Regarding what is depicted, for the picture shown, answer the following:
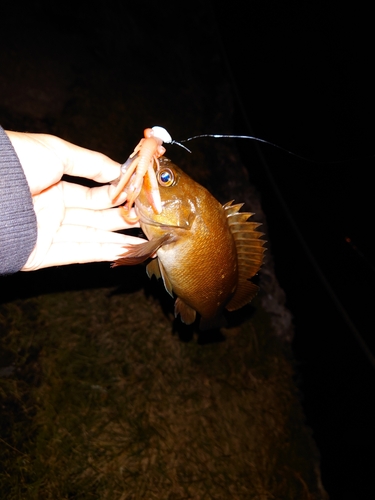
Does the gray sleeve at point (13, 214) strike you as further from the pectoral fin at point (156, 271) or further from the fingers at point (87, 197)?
the pectoral fin at point (156, 271)

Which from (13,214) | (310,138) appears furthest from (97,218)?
(310,138)

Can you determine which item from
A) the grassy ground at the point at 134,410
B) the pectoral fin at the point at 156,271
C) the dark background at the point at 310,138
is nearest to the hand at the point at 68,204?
the pectoral fin at the point at 156,271

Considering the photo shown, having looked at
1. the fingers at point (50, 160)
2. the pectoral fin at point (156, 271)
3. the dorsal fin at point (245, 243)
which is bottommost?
the pectoral fin at point (156, 271)

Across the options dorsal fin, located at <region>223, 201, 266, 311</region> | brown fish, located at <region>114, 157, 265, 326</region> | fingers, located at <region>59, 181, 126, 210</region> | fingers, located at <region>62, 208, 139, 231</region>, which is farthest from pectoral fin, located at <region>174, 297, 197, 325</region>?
fingers, located at <region>59, 181, 126, 210</region>

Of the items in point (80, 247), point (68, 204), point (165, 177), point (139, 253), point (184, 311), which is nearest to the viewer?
point (139, 253)

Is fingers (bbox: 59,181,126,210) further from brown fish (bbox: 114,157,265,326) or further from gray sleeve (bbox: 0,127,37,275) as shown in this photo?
gray sleeve (bbox: 0,127,37,275)

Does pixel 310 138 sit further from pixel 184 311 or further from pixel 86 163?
pixel 86 163
